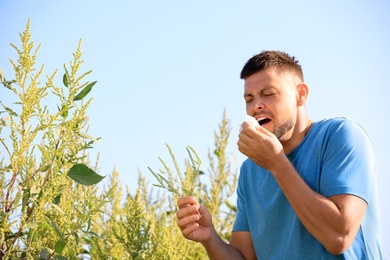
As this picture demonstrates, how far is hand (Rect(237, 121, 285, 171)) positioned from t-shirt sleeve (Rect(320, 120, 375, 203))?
9.6 inches

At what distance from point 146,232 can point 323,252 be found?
3.39 feet

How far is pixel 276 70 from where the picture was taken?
2.71 meters

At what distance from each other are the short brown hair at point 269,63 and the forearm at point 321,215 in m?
0.67

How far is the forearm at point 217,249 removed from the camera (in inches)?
103

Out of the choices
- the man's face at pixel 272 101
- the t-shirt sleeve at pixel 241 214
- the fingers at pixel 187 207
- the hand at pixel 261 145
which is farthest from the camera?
the t-shirt sleeve at pixel 241 214

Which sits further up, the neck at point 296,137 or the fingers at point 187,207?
the neck at point 296,137

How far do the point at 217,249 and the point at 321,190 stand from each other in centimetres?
60

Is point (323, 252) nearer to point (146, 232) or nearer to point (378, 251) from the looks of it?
point (378, 251)

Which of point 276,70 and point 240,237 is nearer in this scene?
point 276,70

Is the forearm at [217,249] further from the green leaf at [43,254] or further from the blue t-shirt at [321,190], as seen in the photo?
the green leaf at [43,254]

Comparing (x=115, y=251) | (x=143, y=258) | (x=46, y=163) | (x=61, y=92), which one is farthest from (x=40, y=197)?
(x=115, y=251)

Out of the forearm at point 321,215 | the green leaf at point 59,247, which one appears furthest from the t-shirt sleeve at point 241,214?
the green leaf at point 59,247

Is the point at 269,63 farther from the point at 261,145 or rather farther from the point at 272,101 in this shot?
the point at 261,145

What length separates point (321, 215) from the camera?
84.5 inches
